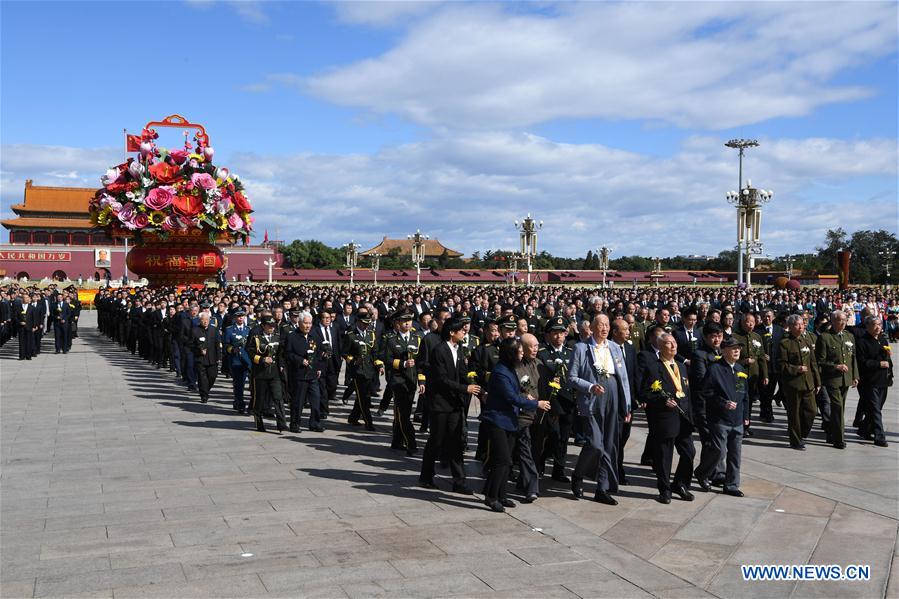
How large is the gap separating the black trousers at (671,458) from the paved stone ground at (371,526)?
0.79 feet

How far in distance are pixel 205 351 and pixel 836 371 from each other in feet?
32.7

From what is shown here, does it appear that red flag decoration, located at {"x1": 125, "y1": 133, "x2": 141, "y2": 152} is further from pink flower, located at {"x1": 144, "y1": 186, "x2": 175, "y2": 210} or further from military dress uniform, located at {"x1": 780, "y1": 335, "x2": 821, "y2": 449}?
military dress uniform, located at {"x1": 780, "y1": 335, "x2": 821, "y2": 449}

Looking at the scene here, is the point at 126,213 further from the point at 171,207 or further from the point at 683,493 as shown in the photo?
the point at 683,493

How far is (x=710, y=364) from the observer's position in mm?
7672

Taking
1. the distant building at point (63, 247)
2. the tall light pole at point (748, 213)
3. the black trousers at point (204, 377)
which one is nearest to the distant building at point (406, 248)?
the distant building at point (63, 247)

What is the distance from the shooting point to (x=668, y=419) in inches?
285

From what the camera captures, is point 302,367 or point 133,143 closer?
point 302,367

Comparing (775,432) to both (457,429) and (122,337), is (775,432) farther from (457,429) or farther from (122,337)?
(122,337)

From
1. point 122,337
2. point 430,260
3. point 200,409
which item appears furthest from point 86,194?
point 200,409

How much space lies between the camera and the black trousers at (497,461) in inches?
270

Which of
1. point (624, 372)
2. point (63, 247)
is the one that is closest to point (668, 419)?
point (624, 372)

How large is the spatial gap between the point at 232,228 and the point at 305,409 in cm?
1244

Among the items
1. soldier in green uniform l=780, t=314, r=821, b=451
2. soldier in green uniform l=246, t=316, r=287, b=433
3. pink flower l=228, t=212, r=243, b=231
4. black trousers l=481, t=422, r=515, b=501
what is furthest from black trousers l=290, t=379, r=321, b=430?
pink flower l=228, t=212, r=243, b=231

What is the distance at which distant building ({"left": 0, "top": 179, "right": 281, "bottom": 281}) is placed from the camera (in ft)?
210
